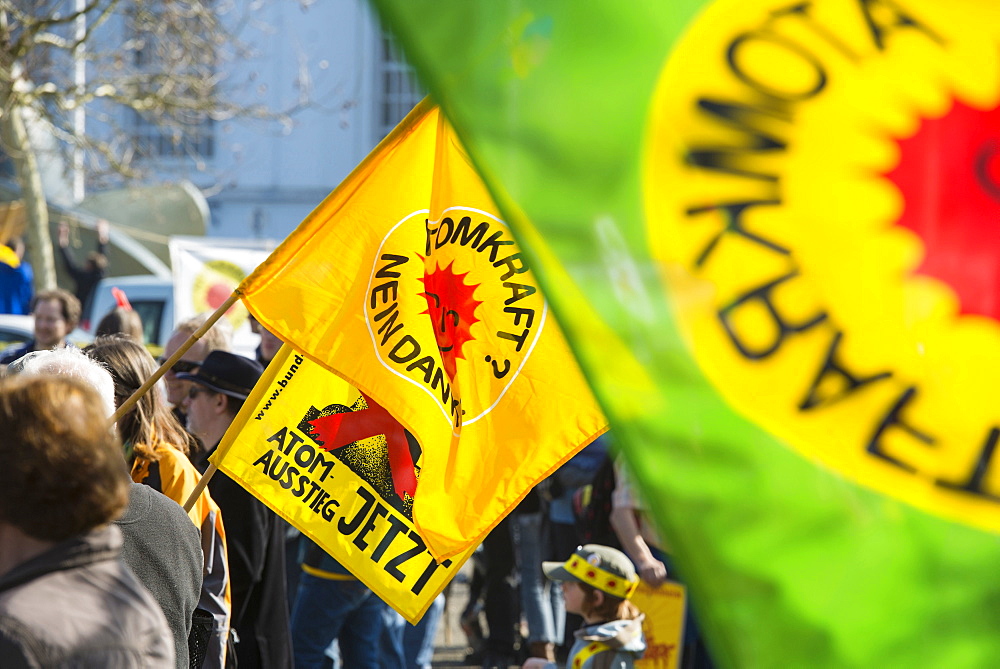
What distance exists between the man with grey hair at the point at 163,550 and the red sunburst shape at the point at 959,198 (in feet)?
5.70

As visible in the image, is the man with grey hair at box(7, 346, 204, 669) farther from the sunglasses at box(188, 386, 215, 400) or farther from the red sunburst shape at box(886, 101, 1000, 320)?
the red sunburst shape at box(886, 101, 1000, 320)

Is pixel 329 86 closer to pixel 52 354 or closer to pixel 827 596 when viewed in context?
pixel 52 354

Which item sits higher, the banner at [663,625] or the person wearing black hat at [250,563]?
the person wearing black hat at [250,563]

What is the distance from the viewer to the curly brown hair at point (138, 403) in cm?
331

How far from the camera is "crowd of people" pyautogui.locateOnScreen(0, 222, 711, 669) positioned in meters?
1.67

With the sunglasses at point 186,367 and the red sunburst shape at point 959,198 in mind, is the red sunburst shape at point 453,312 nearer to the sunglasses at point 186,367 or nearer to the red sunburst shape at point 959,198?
the sunglasses at point 186,367

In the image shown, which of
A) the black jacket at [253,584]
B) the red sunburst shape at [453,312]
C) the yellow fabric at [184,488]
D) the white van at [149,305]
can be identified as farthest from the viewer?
the white van at [149,305]

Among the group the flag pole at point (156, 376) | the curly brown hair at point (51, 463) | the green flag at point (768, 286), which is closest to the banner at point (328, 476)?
the flag pole at point (156, 376)

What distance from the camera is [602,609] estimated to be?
13.8 ft

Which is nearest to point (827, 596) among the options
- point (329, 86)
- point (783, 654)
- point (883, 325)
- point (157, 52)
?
point (783, 654)

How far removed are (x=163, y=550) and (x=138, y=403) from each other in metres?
0.84

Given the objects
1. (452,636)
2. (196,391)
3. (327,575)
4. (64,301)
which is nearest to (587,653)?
(327,575)

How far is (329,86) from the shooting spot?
29266 mm

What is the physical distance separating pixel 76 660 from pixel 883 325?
1.09 m
